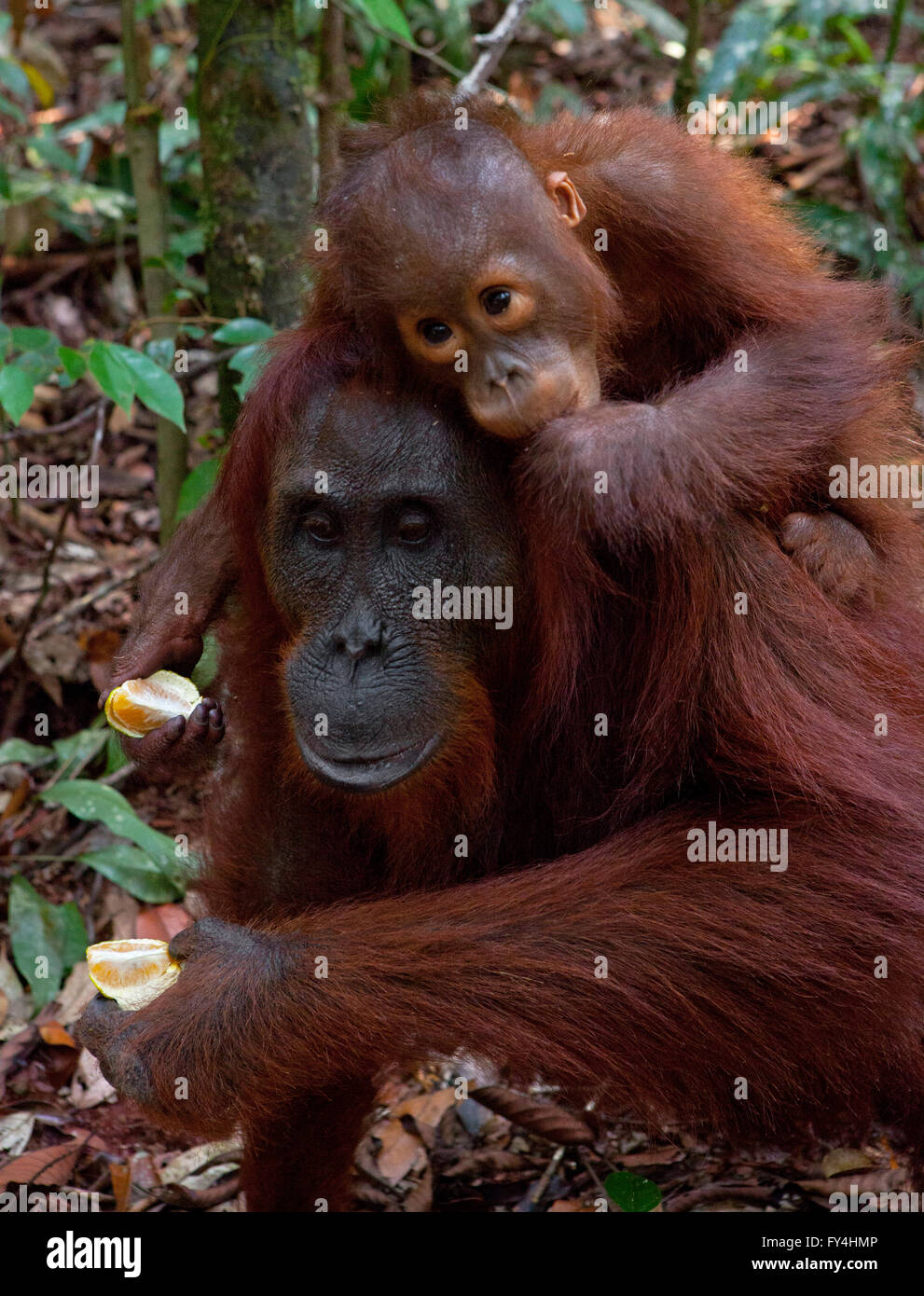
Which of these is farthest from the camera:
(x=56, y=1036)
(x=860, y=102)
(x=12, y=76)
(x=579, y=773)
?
(x=860, y=102)

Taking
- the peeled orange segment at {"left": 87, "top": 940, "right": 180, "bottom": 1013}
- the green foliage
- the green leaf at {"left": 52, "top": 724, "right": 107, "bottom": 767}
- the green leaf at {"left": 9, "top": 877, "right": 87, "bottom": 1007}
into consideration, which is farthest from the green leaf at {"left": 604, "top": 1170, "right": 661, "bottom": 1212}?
the green foliage

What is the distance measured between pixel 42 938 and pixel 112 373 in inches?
61.0

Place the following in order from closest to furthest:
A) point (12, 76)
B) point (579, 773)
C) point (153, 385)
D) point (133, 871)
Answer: point (579, 773)
point (153, 385)
point (133, 871)
point (12, 76)

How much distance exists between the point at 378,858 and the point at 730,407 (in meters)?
1.29

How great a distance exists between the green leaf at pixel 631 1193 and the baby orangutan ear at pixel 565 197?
2092 millimetres

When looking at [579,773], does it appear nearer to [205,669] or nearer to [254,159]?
[205,669]

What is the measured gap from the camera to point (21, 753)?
14.0 feet

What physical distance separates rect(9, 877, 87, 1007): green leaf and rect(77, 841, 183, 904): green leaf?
14 centimetres

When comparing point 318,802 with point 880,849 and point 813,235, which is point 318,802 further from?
point 813,235

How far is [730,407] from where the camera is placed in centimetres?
259

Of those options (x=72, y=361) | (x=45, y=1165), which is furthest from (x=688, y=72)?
(x=45, y=1165)

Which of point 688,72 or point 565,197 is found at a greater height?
point 688,72

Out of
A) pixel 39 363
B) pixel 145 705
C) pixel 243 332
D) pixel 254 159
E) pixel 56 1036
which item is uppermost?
pixel 254 159

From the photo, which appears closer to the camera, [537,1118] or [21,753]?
[537,1118]
